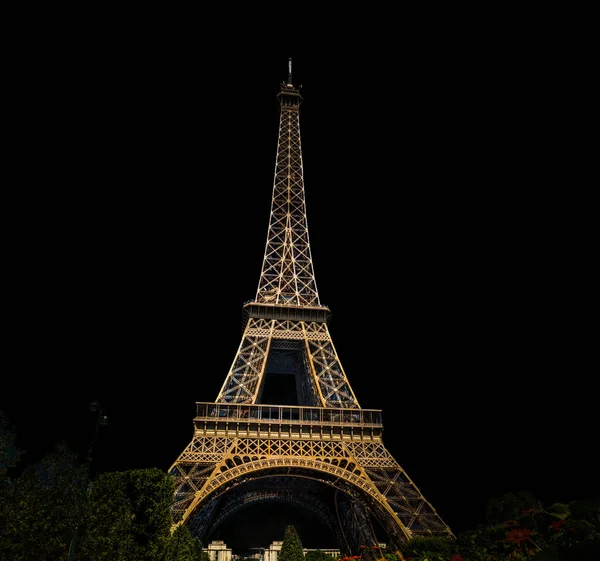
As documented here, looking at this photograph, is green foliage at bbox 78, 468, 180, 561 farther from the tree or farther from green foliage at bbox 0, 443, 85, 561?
green foliage at bbox 0, 443, 85, 561

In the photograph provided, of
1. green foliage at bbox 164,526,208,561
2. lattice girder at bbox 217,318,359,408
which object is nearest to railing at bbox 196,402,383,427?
lattice girder at bbox 217,318,359,408

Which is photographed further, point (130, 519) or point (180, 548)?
point (180, 548)

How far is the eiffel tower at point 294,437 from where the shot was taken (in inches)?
1013

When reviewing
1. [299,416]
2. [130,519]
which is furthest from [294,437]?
[130,519]

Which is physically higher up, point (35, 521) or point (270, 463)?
point (270, 463)

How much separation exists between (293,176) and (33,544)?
34.6 metres

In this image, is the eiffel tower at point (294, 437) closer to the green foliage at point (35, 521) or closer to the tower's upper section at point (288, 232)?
the tower's upper section at point (288, 232)

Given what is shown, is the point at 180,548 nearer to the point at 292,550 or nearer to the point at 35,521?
the point at 35,521

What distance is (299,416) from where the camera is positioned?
97.1 ft

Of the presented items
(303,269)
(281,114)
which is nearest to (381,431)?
(303,269)

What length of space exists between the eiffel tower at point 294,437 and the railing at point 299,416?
0.20ft

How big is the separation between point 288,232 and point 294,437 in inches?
718

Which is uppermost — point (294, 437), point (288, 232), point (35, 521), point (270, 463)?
point (288, 232)

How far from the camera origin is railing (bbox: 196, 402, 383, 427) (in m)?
28.5
